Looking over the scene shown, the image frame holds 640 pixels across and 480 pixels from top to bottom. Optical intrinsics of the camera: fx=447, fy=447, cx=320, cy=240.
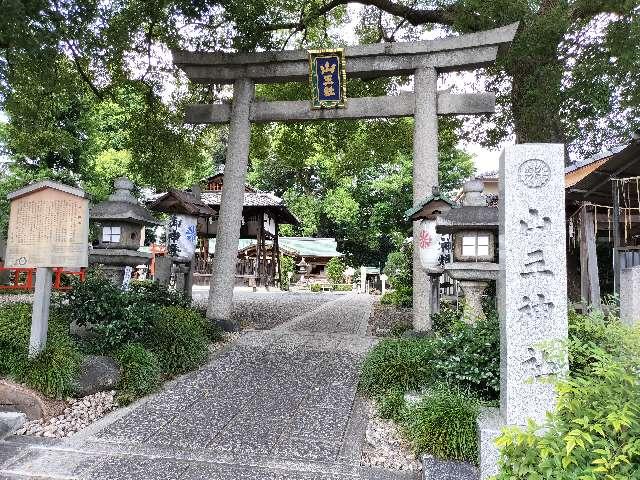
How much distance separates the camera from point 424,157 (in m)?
8.68

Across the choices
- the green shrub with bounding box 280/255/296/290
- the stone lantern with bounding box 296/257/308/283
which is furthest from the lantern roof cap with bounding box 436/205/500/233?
the stone lantern with bounding box 296/257/308/283

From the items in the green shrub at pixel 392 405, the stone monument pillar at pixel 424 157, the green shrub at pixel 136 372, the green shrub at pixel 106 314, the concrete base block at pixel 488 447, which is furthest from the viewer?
the stone monument pillar at pixel 424 157

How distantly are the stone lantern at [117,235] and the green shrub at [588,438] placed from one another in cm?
731

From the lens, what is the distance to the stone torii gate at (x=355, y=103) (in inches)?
336

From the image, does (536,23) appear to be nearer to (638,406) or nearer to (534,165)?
(534,165)

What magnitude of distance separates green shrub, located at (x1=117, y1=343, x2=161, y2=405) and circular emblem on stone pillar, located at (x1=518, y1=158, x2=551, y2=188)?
4961mm

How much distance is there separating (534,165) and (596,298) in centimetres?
766

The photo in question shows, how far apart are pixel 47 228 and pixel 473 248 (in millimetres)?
6039

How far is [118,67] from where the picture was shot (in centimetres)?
1105

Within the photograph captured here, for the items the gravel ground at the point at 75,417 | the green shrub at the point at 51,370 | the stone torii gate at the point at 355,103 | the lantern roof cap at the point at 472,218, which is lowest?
the gravel ground at the point at 75,417

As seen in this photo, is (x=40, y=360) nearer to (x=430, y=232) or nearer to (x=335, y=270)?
(x=430, y=232)

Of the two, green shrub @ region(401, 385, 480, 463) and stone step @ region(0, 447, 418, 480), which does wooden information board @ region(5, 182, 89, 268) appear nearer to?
stone step @ region(0, 447, 418, 480)

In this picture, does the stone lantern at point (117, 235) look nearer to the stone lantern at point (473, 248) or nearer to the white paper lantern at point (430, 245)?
the white paper lantern at point (430, 245)

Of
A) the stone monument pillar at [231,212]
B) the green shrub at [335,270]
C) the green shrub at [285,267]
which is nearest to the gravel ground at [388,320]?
the stone monument pillar at [231,212]
